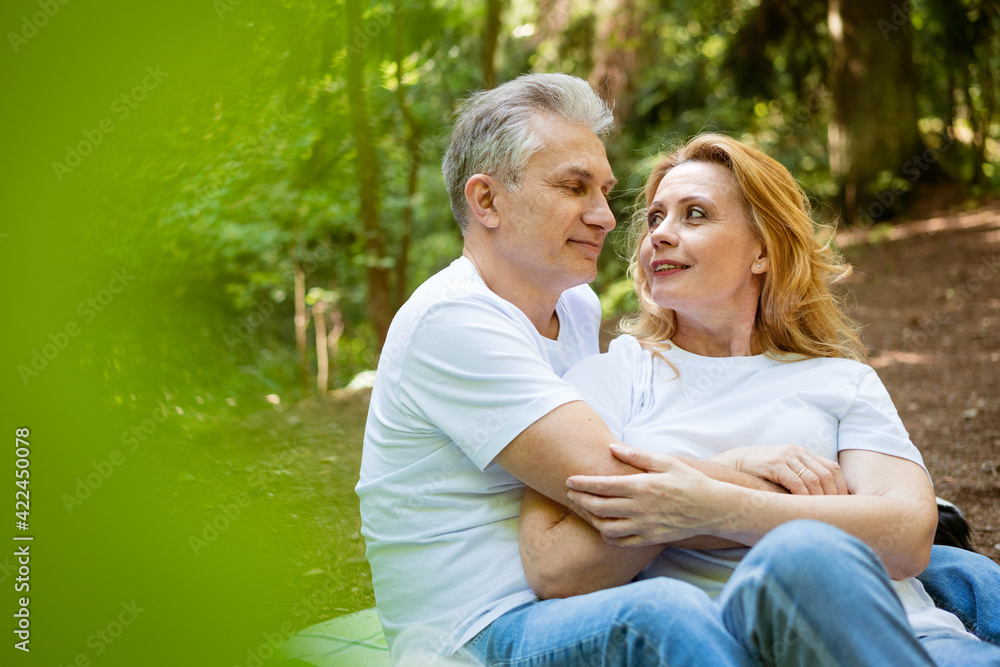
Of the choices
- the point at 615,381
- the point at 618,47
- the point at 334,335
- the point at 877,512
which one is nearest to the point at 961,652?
the point at 877,512

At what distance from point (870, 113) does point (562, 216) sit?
868cm

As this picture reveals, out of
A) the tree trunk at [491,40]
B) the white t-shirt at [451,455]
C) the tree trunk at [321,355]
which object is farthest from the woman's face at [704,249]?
the tree trunk at [321,355]

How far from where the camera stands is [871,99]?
938 centimetres

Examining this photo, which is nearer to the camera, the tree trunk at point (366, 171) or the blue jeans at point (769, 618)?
the blue jeans at point (769, 618)

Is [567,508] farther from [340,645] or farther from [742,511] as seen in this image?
[340,645]

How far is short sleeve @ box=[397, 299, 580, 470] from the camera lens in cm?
175

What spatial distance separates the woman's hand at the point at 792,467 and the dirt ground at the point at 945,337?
1943 millimetres

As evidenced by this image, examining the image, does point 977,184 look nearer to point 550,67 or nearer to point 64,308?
point 550,67

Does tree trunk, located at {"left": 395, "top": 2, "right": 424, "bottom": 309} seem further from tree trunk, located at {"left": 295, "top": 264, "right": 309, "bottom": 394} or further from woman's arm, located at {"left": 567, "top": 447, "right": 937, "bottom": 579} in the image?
woman's arm, located at {"left": 567, "top": 447, "right": 937, "bottom": 579}

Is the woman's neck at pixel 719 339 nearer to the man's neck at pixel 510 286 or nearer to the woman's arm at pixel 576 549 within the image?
the man's neck at pixel 510 286

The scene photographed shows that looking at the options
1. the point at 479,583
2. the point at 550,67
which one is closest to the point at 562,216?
the point at 479,583

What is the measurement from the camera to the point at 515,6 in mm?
9805

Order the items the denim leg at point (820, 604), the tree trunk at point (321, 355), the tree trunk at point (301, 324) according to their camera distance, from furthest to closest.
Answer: the tree trunk at point (321, 355)
the tree trunk at point (301, 324)
the denim leg at point (820, 604)

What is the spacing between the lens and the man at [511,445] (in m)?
1.53
